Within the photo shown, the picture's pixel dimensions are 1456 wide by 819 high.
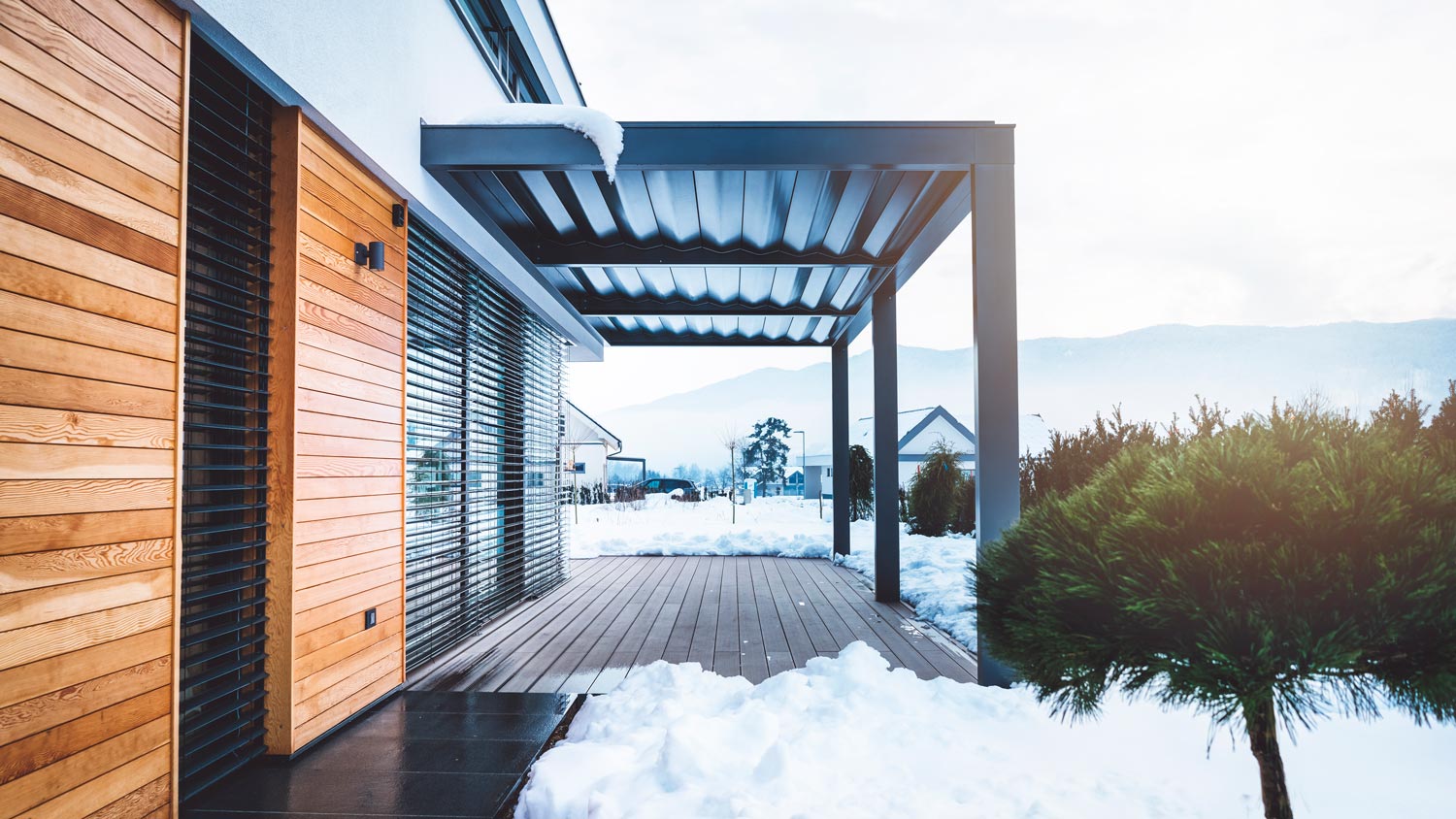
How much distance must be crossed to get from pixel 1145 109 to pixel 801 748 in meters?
11.2

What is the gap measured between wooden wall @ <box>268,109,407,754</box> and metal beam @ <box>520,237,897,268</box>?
1.46 metres

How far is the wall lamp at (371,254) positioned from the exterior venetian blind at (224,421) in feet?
1.42

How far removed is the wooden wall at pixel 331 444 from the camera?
2.41 m

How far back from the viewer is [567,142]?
3.22 m

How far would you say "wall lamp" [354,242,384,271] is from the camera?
9.46 feet

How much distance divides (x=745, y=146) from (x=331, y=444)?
7.34ft

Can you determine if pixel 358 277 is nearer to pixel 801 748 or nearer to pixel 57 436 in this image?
pixel 57 436

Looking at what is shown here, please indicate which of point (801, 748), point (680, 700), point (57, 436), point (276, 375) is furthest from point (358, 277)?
point (801, 748)

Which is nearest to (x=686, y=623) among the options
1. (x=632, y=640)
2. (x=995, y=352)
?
(x=632, y=640)

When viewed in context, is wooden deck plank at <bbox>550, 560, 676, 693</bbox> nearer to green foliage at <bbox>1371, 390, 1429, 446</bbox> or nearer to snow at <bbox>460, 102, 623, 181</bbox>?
snow at <bbox>460, 102, 623, 181</bbox>

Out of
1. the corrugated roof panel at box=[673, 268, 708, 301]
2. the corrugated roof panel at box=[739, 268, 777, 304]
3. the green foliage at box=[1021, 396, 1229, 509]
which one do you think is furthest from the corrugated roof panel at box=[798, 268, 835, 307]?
the green foliage at box=[1021, 396, 1229, 509]

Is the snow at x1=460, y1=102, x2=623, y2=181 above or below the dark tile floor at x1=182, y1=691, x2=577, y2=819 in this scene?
above

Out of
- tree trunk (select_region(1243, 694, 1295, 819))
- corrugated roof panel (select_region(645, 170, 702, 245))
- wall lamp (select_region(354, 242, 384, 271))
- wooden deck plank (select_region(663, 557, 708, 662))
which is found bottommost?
wooden deck plank (select_region(663, 557, 708, 662))

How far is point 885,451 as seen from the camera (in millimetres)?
5781
